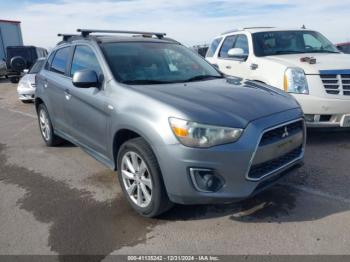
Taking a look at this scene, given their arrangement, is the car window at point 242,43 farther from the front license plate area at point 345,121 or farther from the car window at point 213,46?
the front license plate area at point 345,121

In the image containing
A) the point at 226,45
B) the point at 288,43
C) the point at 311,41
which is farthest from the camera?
the point at 226,45

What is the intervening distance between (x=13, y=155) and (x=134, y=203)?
330 cm

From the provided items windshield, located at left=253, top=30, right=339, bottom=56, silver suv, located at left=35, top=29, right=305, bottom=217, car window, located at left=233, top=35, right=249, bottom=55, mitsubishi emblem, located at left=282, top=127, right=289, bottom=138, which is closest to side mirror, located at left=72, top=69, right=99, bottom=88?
silver suv, located at left=35, top=29, right=305, bottom=217

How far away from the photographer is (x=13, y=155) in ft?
20.8

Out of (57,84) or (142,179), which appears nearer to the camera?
(142,179)

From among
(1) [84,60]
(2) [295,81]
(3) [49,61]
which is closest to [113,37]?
(1) [84,60]

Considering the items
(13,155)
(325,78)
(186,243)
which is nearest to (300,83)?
(325,78)

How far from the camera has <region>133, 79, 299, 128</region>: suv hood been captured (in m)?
3.33

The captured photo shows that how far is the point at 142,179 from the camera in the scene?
3.72 metres

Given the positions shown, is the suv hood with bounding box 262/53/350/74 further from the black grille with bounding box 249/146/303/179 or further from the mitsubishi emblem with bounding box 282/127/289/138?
the mitsubishi emblem with bounding box 282/127/289/138

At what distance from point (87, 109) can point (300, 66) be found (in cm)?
327

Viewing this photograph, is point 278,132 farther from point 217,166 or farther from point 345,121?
point 345,121

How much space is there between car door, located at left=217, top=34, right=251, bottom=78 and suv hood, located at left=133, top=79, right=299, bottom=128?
2.80m

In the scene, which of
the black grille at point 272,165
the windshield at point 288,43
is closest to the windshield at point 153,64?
the black grille at point 272,165
